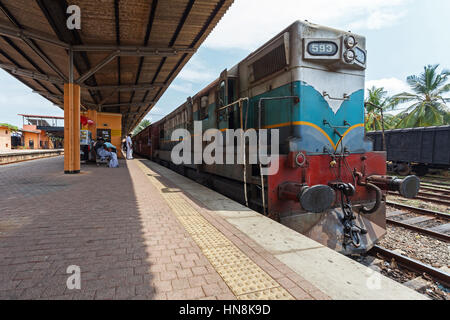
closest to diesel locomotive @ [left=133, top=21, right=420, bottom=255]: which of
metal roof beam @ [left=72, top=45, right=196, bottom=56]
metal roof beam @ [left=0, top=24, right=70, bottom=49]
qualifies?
metal roof beam @ [left=72, top=45, right=196, bottom=56]

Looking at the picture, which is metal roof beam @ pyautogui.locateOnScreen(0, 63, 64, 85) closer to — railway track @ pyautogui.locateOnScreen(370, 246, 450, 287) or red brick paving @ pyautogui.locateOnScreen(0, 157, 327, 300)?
red brick paving @ pyautogui.locateOnScreen(0, 157, 327, 300)

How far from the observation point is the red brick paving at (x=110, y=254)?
1.90 meters

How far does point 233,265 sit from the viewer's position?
2.33 meters

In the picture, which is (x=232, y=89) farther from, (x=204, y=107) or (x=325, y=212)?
(x=325, y=212)

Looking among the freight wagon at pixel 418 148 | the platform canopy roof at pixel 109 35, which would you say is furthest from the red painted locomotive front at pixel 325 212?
the freight wagon at pixel 418 148

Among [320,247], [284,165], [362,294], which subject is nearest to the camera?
[362,294]

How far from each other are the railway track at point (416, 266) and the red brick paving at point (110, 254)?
2.66m

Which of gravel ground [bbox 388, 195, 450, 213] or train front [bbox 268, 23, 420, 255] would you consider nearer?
train front [bbox 268, 23, 420, 255]

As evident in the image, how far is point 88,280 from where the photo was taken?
2018 mm

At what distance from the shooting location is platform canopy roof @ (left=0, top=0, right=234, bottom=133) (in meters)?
6.06

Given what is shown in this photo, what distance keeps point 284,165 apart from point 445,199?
24.3 ft

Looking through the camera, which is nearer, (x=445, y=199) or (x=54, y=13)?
(x=54, y=13)
